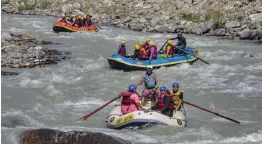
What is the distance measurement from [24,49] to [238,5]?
15.2 metres

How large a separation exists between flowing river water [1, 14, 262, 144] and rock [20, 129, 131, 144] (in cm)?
41

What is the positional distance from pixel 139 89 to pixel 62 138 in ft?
22.3

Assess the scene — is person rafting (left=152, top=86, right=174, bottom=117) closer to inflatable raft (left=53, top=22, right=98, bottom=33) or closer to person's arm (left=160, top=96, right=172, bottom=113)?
person's arm (left=160, top=96, right=172, bottom=113)

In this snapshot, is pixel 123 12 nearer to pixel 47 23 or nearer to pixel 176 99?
pixel 47 23

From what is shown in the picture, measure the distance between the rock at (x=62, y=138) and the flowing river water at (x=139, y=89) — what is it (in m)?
0.41

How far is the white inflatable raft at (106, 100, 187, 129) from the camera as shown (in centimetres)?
923

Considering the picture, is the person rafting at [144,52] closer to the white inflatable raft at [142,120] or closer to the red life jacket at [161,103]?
the red life jacket at [161,103]

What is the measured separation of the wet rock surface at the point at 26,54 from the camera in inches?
630

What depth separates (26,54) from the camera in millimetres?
16938

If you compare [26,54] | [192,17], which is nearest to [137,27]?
[192,17]

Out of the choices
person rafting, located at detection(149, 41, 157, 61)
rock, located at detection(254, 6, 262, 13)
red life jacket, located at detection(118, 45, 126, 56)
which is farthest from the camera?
rock, located at detection(254, 6, 262, 13)

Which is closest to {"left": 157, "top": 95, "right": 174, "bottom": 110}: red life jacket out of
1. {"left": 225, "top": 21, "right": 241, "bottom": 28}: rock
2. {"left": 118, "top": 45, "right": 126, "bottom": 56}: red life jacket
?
{"left": 118, "top": 45, "right": 126, "bottom": 56}: red life jacket

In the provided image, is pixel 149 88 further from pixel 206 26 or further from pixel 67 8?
pixel 67 8

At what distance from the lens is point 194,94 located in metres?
13.0
